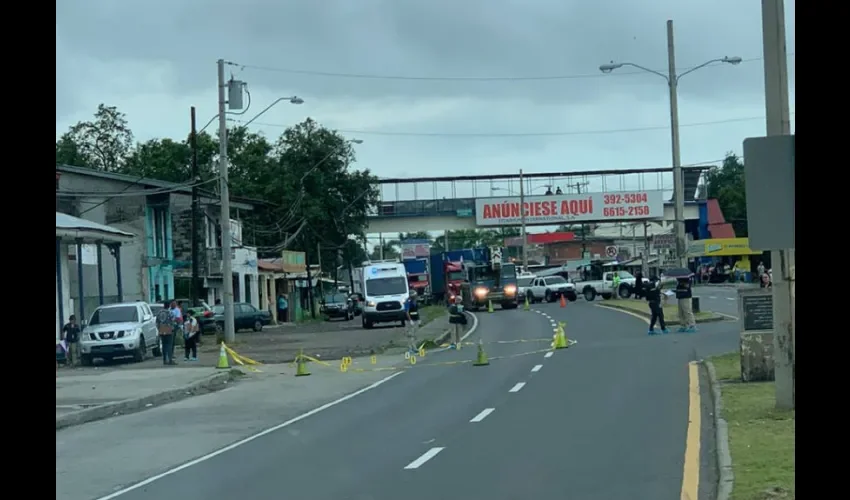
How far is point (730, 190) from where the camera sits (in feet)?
301

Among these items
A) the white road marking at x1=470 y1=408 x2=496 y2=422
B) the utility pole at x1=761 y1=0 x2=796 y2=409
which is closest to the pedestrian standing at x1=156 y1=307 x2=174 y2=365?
the white road marking at x1=470 y1=408 x2=496 y2=422

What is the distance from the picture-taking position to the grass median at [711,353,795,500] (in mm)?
9750

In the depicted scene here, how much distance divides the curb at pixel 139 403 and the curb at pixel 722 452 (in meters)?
10.5

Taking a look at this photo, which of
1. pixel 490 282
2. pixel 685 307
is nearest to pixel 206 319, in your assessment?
pixel 490 282

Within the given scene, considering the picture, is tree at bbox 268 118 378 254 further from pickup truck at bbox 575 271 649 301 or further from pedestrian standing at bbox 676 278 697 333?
pedestrian standing at bbox 676 278 697 333

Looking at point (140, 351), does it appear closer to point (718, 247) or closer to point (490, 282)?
point (490, 282)

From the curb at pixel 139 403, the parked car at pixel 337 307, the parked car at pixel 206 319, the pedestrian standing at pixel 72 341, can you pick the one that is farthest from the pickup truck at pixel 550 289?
the curb at pixel 139 403

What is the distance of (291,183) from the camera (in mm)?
73312

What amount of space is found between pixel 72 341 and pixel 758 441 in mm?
26284

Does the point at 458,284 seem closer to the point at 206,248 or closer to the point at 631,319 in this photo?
→ the point at 206,248

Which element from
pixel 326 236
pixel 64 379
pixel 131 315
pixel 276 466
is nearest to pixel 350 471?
pixel 276 466

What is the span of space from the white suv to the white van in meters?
15.6
